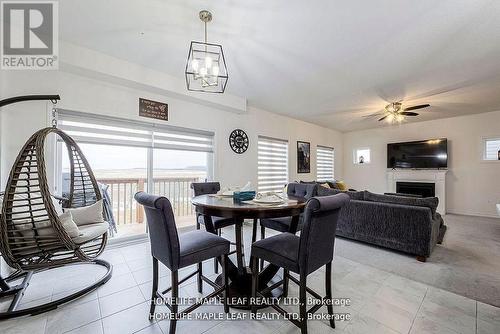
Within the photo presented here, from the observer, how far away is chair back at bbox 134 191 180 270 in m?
1.36

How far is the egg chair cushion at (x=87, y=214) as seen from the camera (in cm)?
225

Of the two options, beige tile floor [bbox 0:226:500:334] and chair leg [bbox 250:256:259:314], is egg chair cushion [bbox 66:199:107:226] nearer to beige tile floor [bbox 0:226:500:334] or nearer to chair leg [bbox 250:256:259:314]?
beige tile floor [bbox 0:226:500:334]

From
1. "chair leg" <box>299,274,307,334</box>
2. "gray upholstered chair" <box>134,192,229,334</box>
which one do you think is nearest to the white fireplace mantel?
"chair leg" <box>299,274,307,334</box>

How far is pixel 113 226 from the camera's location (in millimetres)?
3193

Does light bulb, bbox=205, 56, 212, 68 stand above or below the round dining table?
above

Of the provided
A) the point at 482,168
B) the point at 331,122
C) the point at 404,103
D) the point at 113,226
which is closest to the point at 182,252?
the point at 113,226

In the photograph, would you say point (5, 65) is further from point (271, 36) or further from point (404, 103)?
point (404, 103)

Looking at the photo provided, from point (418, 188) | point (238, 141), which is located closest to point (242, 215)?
point (238, 141)

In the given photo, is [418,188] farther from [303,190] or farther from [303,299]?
[303,299]

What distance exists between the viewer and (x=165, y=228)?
1.38m

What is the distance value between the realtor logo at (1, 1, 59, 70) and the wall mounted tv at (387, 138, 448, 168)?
7.43 meters

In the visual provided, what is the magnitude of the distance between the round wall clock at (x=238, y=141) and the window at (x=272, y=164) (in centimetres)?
53

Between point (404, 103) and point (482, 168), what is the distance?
2795mm

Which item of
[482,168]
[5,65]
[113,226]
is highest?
[5,65]
